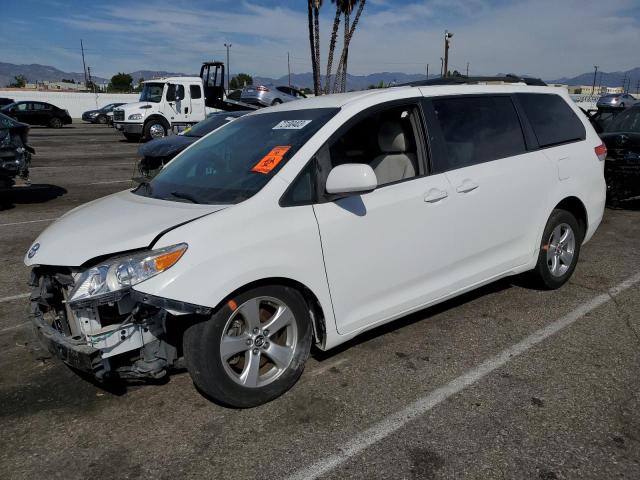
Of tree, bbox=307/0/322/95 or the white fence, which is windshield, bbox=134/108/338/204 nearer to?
tree, bbox=307/0/322/95

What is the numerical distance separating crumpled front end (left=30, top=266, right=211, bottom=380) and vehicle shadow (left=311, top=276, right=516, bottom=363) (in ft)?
3.74

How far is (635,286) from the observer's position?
5.17m

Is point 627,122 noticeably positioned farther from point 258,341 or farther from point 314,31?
point 314,31

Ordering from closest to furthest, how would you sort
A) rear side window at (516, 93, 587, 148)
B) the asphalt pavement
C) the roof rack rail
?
the asphalt pavement
the roof rack rail
rear side window at (516, 93, 587, 148)

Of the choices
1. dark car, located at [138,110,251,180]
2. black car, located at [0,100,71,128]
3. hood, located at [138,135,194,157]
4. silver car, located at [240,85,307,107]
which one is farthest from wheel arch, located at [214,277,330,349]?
black car, located at [0,100,71,128]

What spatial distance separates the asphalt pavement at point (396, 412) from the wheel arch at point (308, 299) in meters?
0.32

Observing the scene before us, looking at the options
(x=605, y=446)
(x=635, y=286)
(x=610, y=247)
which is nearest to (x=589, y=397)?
(x=605, y=446)

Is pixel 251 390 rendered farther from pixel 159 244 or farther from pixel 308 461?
pixel 159 244

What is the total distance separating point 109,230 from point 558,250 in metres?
3.70

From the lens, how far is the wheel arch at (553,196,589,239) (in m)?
4.86

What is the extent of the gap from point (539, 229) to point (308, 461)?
286 centimetres

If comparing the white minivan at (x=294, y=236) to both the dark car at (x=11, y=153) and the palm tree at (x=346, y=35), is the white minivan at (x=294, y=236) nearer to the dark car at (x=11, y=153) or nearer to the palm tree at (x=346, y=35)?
the dark car at (x=11, y=153)

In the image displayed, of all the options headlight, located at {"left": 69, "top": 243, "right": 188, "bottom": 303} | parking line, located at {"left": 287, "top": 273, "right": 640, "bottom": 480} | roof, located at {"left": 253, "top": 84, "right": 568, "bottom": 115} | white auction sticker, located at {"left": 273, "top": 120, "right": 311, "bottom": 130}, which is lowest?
parking line, located at {"left": 287, "top": 273, "right": 640, "bottom": 480}

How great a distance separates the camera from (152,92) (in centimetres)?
2256
